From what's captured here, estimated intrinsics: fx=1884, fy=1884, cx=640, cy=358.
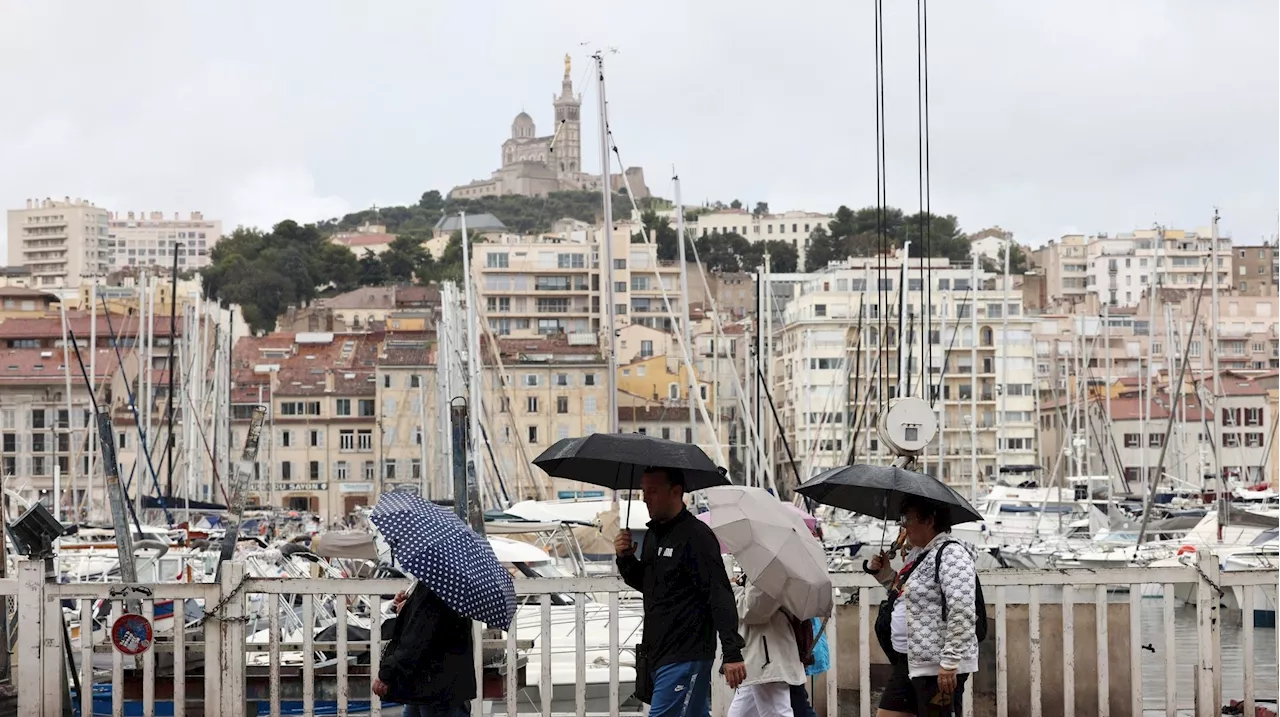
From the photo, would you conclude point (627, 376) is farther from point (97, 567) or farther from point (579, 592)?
point (579, 592)

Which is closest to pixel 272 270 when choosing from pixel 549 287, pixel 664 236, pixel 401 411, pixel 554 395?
pixel 664 236

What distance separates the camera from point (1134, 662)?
10297 millimetres

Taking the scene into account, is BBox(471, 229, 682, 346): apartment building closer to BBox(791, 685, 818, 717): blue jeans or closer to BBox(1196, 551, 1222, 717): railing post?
BBox(1196, 551, 1222, 717): railing post

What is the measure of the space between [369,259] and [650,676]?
6597 inches

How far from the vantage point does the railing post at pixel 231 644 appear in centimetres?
1018

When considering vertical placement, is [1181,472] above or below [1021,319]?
below

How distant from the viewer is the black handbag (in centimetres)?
878

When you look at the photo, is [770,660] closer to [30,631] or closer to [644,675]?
[644,675]

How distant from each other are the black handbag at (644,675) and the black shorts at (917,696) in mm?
1085

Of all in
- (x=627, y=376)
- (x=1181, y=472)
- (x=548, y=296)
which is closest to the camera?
(x=1181, y=472)

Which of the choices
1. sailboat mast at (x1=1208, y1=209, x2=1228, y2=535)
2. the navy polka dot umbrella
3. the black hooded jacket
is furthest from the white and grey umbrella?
sailboat mast at (x1=1208, y1=209, x2=1228, y2=535)

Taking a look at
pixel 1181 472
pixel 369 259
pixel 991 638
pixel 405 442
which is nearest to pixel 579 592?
pixel 991 638

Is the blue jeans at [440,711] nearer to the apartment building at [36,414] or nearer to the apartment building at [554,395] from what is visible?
the apartment building at [554,395]

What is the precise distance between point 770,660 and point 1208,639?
2796 mm
